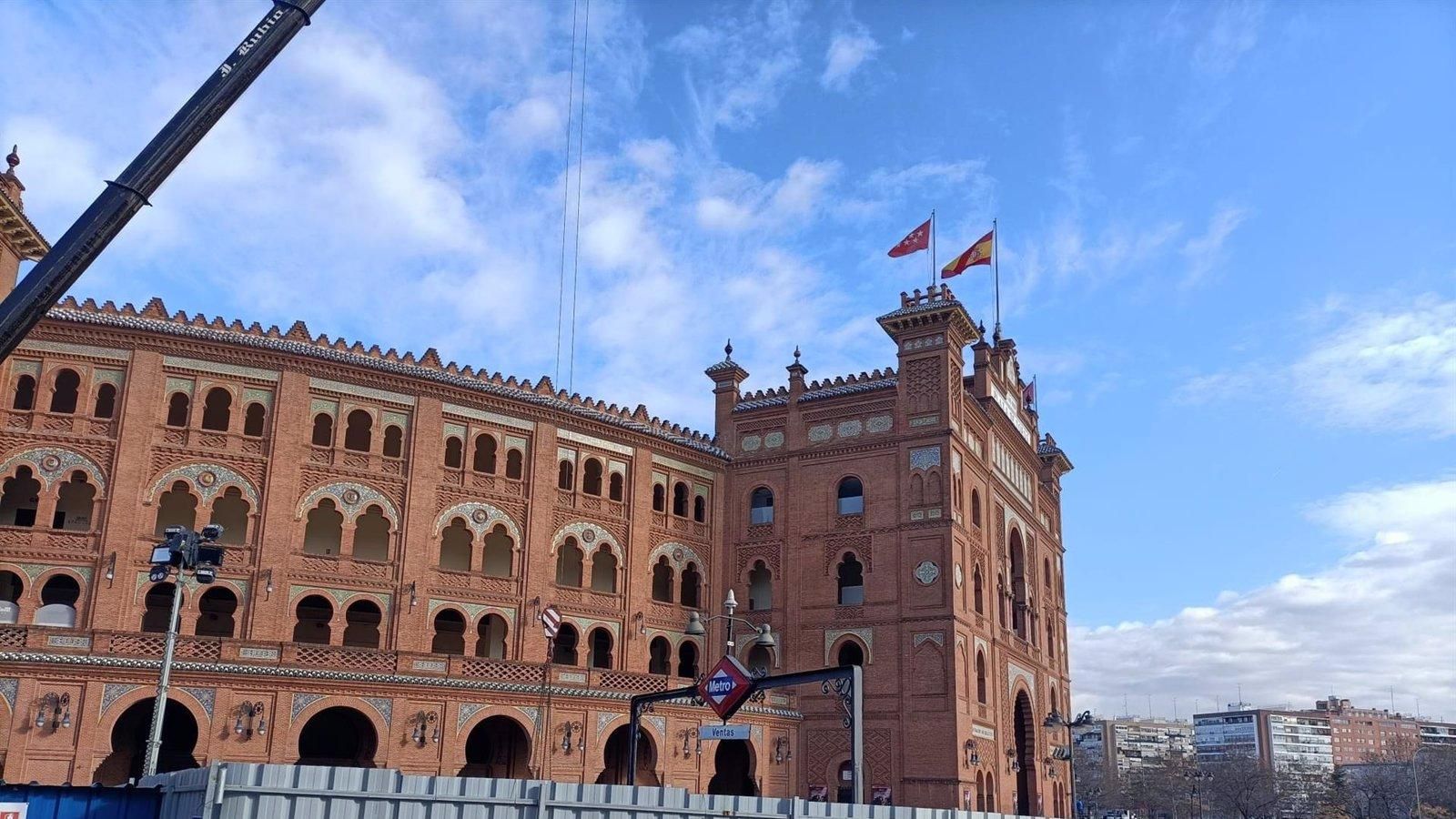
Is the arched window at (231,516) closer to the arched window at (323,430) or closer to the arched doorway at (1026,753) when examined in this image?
the arched window at (323,430)

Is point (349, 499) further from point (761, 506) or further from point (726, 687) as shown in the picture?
point (726, 687)

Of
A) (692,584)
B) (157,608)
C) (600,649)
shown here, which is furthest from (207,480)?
(692,584)

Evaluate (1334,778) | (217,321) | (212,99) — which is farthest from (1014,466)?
(1334,778)

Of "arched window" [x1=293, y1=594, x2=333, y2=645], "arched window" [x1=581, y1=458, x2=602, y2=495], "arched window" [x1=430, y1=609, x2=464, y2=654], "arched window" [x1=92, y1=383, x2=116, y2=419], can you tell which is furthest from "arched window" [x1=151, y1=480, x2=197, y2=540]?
"arched window" [x1=581, y1=458, x2=602, y2=495]

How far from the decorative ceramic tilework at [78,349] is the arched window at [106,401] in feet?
2.86

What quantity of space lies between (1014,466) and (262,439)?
31074 mm

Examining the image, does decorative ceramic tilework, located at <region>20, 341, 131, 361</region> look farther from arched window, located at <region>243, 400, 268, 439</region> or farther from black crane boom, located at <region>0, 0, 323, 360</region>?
black crane boom, located at <region>0, 0, 323, 360</region>

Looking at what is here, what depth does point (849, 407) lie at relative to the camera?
45.5 m

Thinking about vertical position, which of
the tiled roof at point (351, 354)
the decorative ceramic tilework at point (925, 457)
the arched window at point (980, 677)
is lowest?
the arched window at point (980, 677)

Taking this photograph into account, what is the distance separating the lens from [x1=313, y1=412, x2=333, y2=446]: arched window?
3803 centimetres

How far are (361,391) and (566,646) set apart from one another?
37.0ft

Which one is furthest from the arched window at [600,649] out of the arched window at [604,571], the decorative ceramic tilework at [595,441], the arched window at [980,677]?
the arched window at [980,677]

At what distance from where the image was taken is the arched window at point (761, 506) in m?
46.8

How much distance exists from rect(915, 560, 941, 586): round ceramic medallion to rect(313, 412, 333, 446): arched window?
20.3 meters
